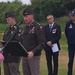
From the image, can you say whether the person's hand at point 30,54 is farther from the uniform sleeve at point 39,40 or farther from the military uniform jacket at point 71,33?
the military uniform jacket at point 71,33

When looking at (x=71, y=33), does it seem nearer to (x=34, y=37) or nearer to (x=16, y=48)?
(x=34, y=37)

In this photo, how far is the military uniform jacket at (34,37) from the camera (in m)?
7.18

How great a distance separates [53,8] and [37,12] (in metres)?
6.60

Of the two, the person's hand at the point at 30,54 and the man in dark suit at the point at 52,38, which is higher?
the person's hand at the point at 30,54

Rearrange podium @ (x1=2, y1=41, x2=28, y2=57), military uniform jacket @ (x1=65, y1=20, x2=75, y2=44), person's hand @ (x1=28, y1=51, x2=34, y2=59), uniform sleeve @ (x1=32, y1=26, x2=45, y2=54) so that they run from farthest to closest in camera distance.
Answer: military uniform jacket @ (x1=65, y1=20, x2=75, y2=44)
uniform sleeve @ (x1=32, y1=26, x2=45, y2=54)
person's hand @ (x1=28, y1=51, x2=34, y2=59)
podium @ (x1=2, y1=41, x2=28, y2=57)

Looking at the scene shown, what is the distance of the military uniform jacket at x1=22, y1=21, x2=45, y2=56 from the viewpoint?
7180 millimetres

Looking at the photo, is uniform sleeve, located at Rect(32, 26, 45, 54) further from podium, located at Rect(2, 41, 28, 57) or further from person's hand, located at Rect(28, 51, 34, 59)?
podium, located at Rect(2, 41, 28, 57)

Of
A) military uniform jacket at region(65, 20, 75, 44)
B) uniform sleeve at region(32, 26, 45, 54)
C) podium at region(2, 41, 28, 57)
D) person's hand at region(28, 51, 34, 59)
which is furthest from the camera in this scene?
military uniform jacket at region(65, 20, 75, 44)

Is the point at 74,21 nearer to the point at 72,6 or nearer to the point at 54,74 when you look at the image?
the point at 54,74

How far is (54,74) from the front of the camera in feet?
35.2

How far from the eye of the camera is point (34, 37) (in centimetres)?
734

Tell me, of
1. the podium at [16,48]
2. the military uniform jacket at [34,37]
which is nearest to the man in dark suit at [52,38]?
the military uniform jacket at [34,37]

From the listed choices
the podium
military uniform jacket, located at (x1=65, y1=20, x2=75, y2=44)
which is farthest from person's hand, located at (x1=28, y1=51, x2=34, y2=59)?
military uniform jacket, located at (x1=65, y1=20, x2=75, y2=44)

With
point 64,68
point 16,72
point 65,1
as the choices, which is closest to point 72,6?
point 65,1
